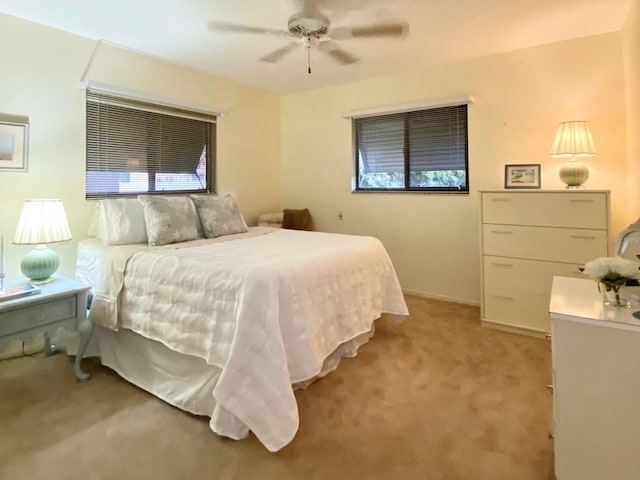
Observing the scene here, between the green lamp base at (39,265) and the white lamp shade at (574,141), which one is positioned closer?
the green lamp base at (39,265)

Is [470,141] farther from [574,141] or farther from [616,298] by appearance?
[616,298]

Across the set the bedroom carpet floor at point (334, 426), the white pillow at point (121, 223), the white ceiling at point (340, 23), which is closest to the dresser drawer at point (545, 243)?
the bedroom carpet floor at point (334, 426)

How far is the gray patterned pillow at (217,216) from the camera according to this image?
299 centimetres

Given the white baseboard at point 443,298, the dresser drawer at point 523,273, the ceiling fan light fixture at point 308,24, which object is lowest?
the white baseboard at point 443,298

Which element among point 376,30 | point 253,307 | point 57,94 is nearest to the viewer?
point 253,307

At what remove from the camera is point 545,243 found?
9.12ft

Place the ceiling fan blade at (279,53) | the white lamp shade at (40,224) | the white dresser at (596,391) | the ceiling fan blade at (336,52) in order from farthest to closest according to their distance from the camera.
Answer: the ceiling fan blade at (336,52) < the ceiling fan blade at (279,53) < the white lamp shade at (40,224) < the white dresser at (596,391)

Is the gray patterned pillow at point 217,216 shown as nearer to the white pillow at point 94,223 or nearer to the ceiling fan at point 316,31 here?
the white pillow at point 94,223

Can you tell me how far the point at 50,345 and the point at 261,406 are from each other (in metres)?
1.94

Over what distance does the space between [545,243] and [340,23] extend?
7.47 feet

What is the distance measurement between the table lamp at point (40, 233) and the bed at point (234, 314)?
0.27 meters

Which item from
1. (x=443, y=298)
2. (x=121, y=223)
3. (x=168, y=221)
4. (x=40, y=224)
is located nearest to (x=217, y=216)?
(x=168, y=221)

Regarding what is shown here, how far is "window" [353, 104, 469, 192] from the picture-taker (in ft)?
12.0

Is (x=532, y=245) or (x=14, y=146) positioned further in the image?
(x=532, y=245)
